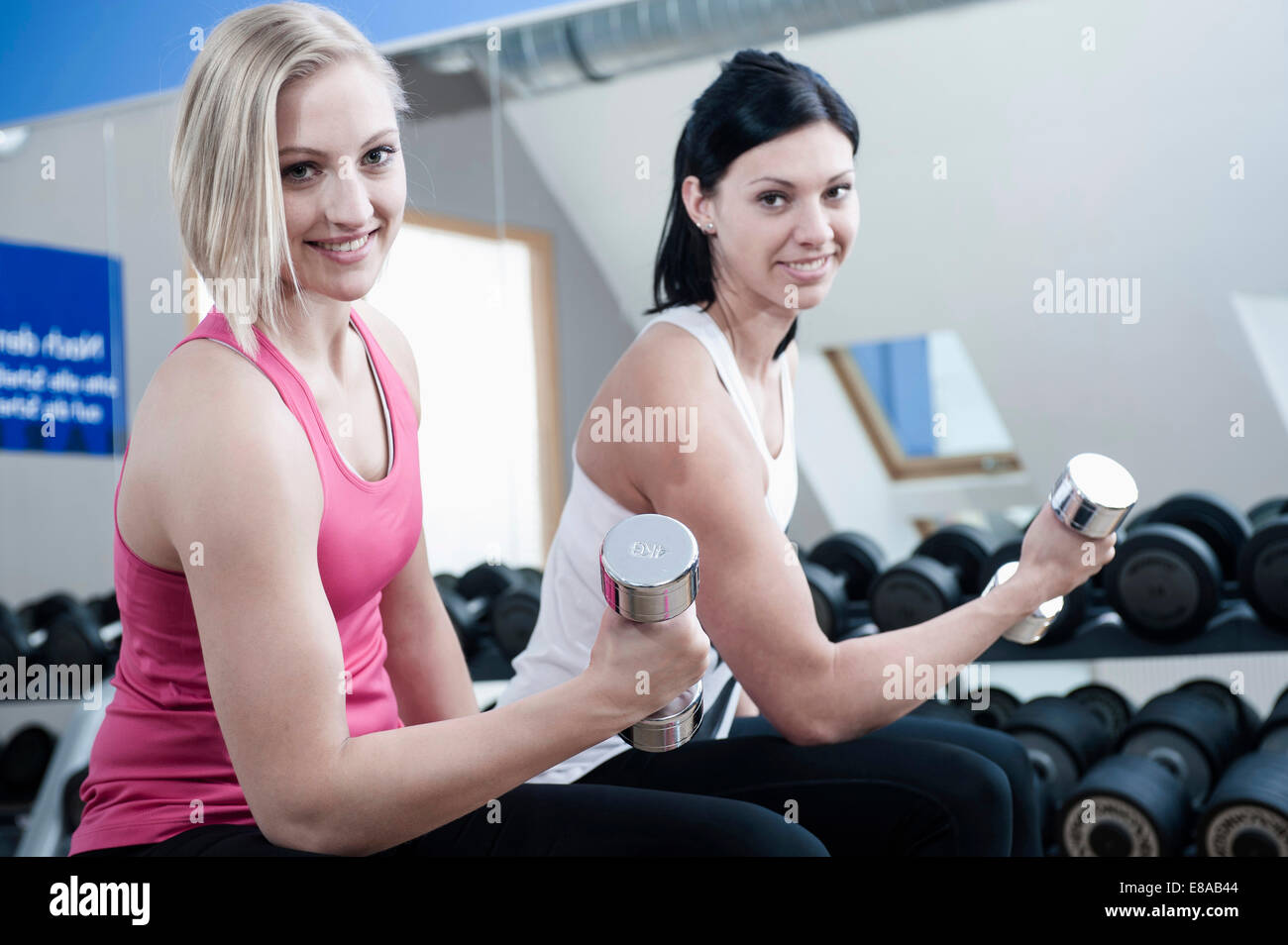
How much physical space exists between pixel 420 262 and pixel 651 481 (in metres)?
1.85

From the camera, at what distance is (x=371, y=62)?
0.95m

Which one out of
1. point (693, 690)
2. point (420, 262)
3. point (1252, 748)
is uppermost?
point (420, 262)

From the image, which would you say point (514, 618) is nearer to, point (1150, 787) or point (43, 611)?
point (1150, 787)

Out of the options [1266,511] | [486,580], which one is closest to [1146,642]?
[1266,511]

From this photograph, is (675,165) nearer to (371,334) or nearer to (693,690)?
(371,334)

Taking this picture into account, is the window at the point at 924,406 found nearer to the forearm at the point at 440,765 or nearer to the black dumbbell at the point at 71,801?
the black dumbbell at the point at 71,801

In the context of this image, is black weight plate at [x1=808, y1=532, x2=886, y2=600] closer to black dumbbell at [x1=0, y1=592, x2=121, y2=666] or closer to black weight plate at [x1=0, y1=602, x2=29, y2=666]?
black dumbbell at [x1=0, y1=592, x2=121, y2=666]

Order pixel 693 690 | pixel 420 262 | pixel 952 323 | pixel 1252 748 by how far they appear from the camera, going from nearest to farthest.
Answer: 1. pixel 693 690
2. pixel 1252 748
3. pixel 420 262
4. pixel 952 323

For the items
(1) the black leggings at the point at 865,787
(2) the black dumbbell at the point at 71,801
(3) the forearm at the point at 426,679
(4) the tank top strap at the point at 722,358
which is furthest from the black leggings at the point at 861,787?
(2) the black dumbbell at the point at 71,801

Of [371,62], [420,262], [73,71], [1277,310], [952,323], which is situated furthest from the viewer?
[952,323]

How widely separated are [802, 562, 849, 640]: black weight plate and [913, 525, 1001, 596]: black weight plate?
0.71ft

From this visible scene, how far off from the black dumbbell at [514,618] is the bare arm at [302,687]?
1512mm

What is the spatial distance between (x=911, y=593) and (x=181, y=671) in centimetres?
153
